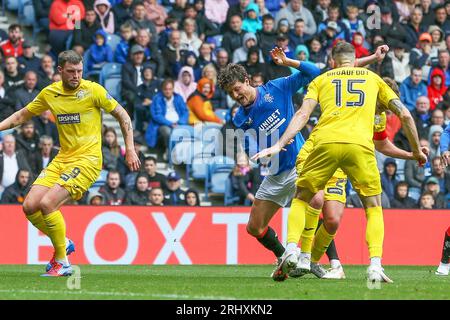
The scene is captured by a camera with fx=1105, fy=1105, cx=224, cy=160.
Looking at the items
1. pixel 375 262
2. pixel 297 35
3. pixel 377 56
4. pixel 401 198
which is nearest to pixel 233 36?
pixel 297 35

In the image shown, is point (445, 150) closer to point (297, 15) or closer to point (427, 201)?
point (427, 201)

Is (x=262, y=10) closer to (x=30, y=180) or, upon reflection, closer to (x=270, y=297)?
(x=30, y=180)

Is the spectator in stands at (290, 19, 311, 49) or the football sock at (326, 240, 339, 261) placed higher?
the spectator in stands at (290, 19, 311, 49)

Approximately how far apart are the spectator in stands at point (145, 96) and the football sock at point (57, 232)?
317 inches

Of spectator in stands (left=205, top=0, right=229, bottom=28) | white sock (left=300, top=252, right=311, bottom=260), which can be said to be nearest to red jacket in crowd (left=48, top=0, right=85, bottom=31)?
spectator in stands (left=205, top=0, right=229, bottom=28)

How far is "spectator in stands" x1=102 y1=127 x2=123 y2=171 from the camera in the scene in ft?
63.0

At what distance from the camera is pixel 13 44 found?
66.0ft

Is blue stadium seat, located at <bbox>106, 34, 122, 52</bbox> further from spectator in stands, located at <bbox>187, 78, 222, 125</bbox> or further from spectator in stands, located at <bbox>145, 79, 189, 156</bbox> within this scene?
spectator in stands, located at <bbox>187, 78, 222, 125</bbox>

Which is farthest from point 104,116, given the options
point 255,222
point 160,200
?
point 255,222

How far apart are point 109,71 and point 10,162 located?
316 cm

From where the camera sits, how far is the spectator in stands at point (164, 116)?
20062 mm

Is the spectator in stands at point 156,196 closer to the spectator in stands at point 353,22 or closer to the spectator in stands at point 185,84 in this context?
the spectator in stands at point 185,84

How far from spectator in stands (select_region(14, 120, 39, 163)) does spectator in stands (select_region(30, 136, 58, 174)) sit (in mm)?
95
